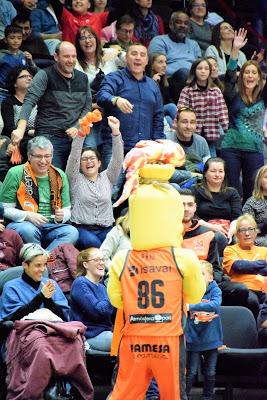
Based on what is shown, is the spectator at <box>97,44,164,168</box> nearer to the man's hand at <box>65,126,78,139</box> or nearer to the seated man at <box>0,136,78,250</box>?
the man's hand at <box>65,126,78,139</box>

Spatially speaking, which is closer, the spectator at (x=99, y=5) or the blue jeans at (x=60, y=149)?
the blue jeans at (x=60, y=149)

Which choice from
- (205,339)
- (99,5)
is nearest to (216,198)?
(205,339)

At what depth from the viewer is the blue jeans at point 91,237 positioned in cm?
1057

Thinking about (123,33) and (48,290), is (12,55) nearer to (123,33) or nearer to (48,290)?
(123,33)

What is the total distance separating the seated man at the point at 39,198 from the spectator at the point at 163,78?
96.1 inches

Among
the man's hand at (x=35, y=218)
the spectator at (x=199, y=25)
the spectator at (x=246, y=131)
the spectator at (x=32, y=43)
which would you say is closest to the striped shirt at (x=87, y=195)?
the man's hand at (x=35, y=218)

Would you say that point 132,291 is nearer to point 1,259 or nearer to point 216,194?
point 1,259

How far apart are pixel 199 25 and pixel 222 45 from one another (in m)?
0.50

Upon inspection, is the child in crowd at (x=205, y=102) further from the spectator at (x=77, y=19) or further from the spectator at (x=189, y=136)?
the spectator at (x=77, y=19)

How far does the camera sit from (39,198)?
34.7 ft

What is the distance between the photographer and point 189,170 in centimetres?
1177

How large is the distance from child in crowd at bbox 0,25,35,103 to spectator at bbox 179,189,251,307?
284 centimetres

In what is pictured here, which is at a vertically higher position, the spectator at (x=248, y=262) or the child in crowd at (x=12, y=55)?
the child in crowd at (x=12, y=55)

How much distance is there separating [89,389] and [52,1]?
6.58 meters
